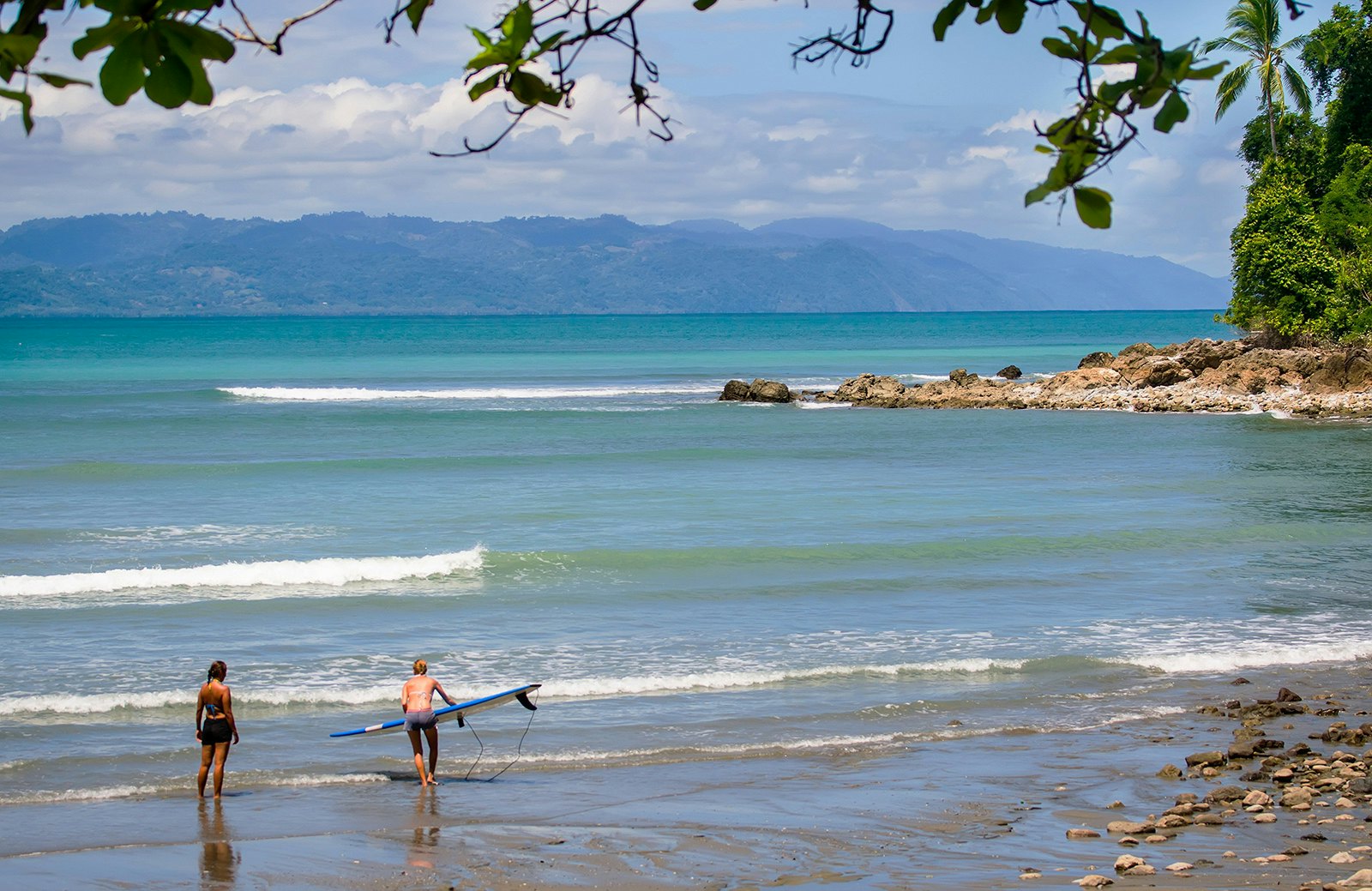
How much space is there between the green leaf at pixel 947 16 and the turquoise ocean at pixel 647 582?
882 cm

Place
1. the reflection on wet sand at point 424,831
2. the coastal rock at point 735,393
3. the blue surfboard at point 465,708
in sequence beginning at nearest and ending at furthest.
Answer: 1. the reflection on wet sand at point 424,831
2. the blue surfboard at point 465,708
3. the coastal rock at point 735,393

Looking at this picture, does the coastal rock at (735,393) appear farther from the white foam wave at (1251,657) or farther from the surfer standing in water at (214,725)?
the surfer standing in water at (214,725)

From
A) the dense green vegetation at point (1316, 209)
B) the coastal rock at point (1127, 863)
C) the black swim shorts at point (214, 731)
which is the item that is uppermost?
the dense green vegetation at point (1316, 209)

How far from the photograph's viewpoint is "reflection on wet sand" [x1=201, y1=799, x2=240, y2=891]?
8500mm

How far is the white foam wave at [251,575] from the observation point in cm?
1816

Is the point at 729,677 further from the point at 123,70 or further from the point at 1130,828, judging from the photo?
the point at 123,70

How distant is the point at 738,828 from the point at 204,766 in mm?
4219

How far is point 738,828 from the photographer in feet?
30.7

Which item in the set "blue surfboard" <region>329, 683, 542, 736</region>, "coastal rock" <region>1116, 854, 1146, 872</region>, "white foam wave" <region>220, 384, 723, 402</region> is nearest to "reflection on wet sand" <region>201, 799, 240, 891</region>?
"blue surfboard" <region>329, 683, 542, 736</region>

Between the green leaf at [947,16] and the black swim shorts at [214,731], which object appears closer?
the green leaf at [947,16]

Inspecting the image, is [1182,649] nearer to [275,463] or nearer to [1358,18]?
[275,463]

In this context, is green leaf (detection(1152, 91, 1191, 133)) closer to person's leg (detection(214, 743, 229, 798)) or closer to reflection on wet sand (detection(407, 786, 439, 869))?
reflection on wet sand (detection(407, 786, 439, 869))

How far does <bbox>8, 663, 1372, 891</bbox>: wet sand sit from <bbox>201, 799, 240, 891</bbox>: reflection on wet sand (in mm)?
20

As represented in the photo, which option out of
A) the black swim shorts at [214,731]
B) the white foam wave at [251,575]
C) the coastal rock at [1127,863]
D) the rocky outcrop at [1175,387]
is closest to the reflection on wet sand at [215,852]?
the black swim shorts at [214,731]
